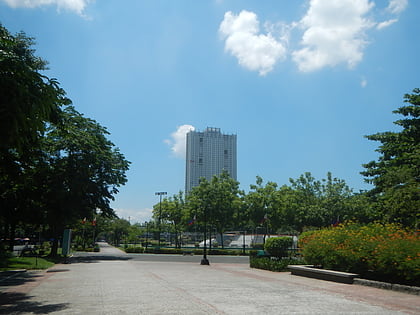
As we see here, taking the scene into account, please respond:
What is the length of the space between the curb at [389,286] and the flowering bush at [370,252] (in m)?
0.37

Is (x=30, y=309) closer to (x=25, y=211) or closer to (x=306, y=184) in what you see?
(x=25, y=211)

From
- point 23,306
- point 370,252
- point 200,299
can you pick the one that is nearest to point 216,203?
point 370,252

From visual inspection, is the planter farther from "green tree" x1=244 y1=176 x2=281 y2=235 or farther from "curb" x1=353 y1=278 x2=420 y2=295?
"green tree" x1=244 y1=176 x2=281 y2=235

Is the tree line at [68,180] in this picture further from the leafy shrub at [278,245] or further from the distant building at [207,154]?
the distant building at [207,154]

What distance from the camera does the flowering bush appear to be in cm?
1252

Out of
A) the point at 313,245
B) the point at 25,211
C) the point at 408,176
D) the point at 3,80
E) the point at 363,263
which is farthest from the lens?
the point at 25,211

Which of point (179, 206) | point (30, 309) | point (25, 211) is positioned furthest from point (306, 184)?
point (30, 309)

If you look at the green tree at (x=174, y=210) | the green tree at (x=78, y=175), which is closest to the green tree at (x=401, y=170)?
the green tree at (x=78, y=175)

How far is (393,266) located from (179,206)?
56.4 m

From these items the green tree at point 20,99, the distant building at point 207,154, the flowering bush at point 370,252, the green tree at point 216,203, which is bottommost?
the flowering bush at point 370,252

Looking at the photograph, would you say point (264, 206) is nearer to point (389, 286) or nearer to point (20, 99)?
point (389, 286)

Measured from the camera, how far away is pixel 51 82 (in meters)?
7.87

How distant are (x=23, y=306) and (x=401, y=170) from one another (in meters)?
22.9

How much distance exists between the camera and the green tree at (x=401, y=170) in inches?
837
